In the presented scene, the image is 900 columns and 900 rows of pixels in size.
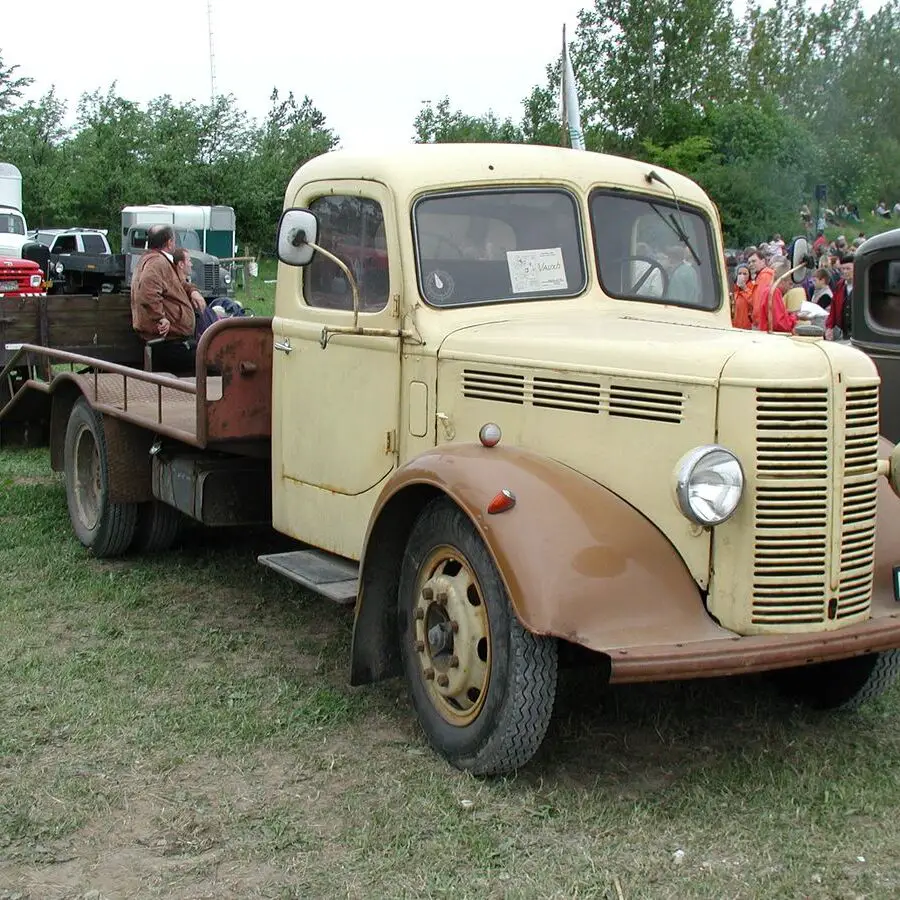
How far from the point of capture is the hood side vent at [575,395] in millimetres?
3846

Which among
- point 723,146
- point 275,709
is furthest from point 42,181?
point 275,709

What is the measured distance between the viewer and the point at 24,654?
5.20 metres

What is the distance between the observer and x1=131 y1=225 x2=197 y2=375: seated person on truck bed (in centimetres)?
790

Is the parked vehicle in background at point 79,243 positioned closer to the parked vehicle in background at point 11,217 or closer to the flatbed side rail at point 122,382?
the parked vehicle in background at point 11,217

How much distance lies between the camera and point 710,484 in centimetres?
366

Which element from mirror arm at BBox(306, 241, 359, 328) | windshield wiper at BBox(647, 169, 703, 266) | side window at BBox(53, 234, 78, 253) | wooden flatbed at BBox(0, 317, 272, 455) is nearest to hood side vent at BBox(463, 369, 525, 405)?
mirror arm at BBox(306, 241, 359, 328)

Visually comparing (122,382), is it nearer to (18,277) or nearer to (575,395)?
(575,395)

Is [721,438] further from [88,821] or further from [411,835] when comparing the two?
[88,821]

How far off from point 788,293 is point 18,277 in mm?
13128

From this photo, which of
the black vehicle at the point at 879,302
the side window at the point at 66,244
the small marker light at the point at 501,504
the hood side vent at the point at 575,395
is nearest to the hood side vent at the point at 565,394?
the hood side vent at the point at 575,395

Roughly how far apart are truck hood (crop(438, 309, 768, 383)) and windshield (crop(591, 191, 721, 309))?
0.85ft

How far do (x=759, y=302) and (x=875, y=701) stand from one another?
14.9 feet

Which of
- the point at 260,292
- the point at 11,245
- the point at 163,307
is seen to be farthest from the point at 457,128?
the point at 163,307

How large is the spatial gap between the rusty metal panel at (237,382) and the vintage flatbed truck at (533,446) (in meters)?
0.01
